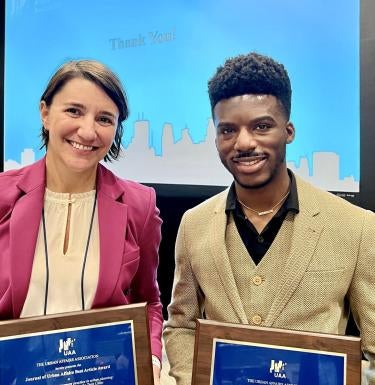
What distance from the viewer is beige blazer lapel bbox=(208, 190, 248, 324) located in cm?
118

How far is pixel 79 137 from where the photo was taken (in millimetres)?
1243

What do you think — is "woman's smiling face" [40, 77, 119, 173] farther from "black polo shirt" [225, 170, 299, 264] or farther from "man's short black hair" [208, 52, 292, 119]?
"black polo shirt" [225, 170, 299, 264]

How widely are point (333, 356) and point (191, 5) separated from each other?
1.62 metres

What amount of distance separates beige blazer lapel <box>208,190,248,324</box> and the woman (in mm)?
218

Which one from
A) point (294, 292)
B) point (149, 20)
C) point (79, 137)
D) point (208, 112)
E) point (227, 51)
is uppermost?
point (149, 20)

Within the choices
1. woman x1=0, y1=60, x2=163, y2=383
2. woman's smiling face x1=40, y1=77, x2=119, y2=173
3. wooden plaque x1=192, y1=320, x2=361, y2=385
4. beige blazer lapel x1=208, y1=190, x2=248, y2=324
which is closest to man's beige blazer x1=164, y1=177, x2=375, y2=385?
beige blazer lapel x1=208, y1=190, x2=248, y2=324

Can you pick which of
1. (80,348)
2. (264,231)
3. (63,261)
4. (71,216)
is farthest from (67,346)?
(264,231)

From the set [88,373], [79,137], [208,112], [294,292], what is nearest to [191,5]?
[208,112]

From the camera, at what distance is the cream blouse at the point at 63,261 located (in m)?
1.23

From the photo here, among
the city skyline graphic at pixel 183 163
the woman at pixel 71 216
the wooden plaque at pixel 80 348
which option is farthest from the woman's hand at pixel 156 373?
the city skyline graphic at pixel 183 163

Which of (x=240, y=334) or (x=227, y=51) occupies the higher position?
(x=227, y=51)

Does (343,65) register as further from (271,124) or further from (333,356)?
(333,356)

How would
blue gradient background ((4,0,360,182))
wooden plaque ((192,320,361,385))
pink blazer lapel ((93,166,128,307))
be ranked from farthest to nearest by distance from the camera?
1. blue gradient background ((4,0,360,182))
2. pink blazer lapel ((93,166,128,307))
3. wooden plaque ((192,320,361,385))

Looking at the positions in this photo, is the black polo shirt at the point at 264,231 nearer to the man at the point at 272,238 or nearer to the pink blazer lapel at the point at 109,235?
the man at the point at 272,238
